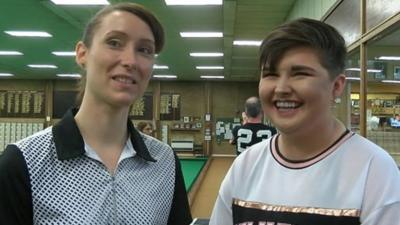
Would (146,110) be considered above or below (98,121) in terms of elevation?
above

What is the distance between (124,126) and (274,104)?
0.52 meters

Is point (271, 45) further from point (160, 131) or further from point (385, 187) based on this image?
point (160, 131)

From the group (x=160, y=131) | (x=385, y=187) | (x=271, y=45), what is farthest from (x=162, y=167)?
(x=160, y=131)

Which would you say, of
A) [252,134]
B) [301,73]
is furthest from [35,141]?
[252,134]

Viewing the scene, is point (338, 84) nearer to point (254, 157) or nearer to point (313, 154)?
point (313, 154)

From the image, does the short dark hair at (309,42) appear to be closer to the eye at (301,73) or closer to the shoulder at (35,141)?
the eye at (301,73)

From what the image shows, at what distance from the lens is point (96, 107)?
1.46m

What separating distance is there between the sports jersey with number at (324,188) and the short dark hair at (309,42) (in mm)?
232

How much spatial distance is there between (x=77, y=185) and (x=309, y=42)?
80 centimetres

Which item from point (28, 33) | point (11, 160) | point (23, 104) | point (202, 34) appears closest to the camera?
point (11, 160)

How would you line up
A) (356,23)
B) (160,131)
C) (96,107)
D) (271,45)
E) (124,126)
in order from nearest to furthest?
1. (271,45)
2. (96,107)
3. (124,126)
4. (356,23)
5. (160,131)

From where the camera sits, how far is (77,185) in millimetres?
1383

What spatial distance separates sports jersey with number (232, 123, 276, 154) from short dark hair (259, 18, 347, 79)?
4410 millimetres

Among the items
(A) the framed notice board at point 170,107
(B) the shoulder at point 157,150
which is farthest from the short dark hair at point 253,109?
(A) the framed notice board at point 170,107
